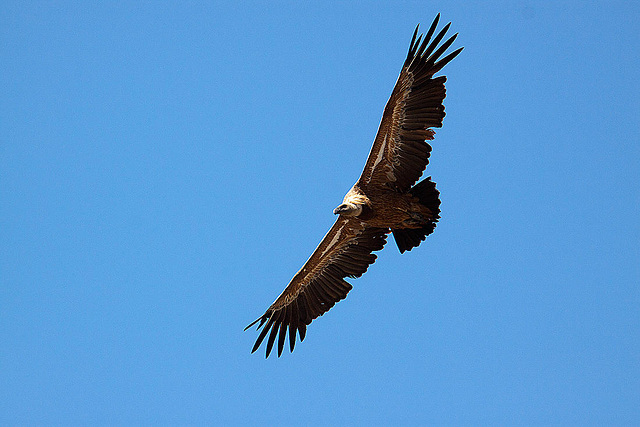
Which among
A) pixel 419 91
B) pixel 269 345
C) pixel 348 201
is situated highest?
pixel 419 91

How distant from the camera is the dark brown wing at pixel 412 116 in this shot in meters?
13.5

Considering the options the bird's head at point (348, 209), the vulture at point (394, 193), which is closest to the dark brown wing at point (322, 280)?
the vulture at point (394, 193)

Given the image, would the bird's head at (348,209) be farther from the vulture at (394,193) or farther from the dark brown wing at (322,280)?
the dark brown wing at (322,280)

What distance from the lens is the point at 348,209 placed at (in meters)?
13.9

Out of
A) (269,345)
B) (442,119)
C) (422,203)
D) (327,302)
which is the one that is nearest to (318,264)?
(327,302)

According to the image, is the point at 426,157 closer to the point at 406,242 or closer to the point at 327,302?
the point at 406,242

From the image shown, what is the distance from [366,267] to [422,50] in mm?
4358

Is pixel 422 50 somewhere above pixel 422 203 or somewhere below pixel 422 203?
above

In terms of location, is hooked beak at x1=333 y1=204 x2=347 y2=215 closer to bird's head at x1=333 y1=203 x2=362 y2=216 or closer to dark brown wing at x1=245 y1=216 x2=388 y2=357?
bird's head at x1=333 y1=203 x2=362 y2=216

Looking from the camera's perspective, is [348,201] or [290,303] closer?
[348,201]

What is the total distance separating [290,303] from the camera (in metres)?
15.8

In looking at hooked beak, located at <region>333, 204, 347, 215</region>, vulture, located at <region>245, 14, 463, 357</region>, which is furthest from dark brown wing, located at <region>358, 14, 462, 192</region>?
hooked beak, located at <region>333, 204, 347, 215</region>

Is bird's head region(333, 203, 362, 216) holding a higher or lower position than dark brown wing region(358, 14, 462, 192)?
lower

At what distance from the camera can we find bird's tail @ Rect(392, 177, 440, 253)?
13.8 m
